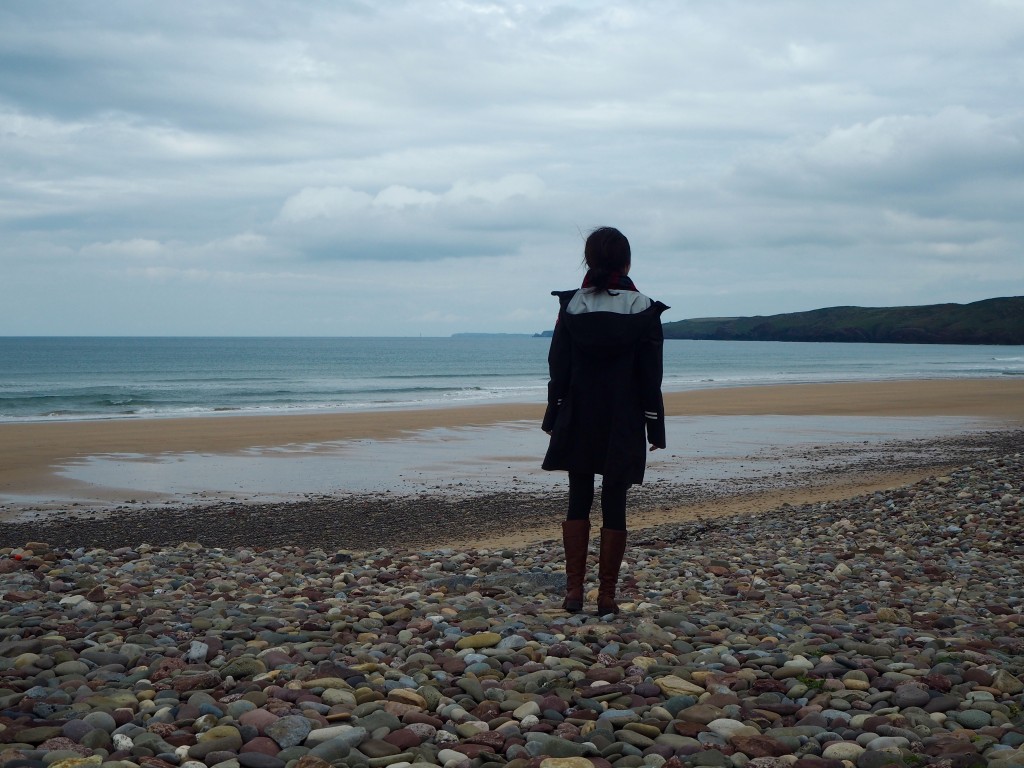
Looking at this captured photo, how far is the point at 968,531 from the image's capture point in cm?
886

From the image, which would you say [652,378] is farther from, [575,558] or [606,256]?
[575,558]

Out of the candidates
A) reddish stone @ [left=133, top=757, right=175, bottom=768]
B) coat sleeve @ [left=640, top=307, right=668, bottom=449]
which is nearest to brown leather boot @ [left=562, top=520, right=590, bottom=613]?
coat sleeve @ [left=640, top=307, right=668, bottom=449]

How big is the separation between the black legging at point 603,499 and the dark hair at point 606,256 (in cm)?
111

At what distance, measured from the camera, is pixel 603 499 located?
543 centimetres

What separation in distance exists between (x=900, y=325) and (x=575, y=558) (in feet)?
552

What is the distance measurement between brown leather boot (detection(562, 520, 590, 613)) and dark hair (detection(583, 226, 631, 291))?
1.42m

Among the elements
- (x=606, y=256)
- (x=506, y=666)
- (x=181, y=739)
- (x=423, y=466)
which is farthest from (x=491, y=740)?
(x=423, y=466)

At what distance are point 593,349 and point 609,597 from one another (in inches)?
58.3

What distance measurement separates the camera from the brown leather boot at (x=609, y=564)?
17.7 ft

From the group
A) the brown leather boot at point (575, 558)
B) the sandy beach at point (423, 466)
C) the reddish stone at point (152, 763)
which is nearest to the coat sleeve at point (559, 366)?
the brown leather boot at point (575, 558)

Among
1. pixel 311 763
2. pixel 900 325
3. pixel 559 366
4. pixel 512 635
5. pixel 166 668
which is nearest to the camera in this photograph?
pixel 311 763

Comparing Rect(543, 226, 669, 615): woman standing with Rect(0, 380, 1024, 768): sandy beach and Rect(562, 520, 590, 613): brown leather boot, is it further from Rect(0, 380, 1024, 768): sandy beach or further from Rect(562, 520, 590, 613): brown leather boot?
Rect(0, 380, 1024, 768): sandy beach

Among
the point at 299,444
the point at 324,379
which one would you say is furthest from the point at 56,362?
the point at 299,444

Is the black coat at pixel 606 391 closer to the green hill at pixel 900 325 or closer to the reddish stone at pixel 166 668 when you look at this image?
the reddish stone at pixel 166 668
